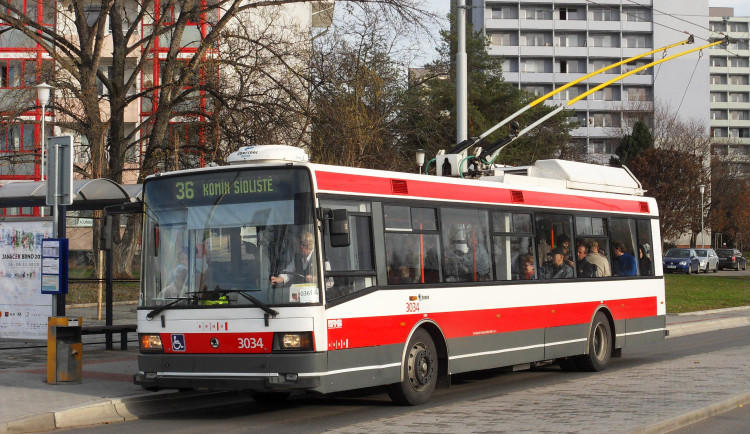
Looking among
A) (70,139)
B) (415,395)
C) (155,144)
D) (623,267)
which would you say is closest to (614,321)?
(623,267)

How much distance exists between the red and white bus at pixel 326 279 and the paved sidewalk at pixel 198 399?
0.62m

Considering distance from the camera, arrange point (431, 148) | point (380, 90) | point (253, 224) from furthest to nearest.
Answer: point (431, 148) < point (380, 90) < point (253, 224)

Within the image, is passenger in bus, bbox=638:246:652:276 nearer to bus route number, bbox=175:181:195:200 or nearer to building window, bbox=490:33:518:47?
bus route number, bbox=175:181:195:200

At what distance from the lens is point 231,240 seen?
35.4 ft

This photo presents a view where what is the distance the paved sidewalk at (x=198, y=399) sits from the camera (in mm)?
10180

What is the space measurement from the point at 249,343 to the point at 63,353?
3527 millimetres

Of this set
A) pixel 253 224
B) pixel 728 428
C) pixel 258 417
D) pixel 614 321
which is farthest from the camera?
pixel 614 321

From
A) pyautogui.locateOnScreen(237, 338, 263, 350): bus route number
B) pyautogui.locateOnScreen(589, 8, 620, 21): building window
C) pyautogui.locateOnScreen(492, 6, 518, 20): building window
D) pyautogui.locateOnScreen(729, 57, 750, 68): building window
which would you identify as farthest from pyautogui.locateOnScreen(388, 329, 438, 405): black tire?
pyautogui.locateOnScreen(729, 57, 750, 68): building window

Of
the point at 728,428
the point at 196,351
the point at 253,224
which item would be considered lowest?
the point at 728,428

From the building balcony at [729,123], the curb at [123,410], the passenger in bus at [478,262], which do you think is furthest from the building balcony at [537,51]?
the curb at [123,410]

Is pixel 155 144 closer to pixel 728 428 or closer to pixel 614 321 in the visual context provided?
pixel 614 321

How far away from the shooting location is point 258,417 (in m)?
11.4

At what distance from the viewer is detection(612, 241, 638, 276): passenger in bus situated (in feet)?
55.4

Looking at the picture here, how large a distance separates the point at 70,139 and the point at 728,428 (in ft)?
28.2
